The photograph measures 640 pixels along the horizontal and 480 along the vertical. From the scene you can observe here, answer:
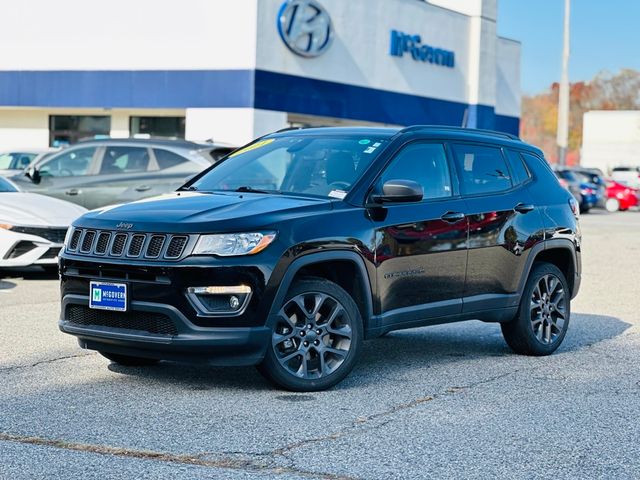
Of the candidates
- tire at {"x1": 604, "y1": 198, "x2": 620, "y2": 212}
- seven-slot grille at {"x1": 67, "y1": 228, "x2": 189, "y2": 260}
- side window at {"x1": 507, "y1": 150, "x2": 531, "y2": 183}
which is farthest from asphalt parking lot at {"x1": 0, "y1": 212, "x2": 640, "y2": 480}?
tire at {"x1": 604, "y1": 198, "x2": 620, "y2": 212}

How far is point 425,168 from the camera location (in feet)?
26.8

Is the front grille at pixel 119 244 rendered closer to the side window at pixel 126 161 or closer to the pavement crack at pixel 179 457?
the pavement crack at pixel 179 457

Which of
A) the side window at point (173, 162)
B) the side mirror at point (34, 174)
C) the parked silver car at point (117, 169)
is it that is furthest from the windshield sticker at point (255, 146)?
the side mirror at point (34, 174)

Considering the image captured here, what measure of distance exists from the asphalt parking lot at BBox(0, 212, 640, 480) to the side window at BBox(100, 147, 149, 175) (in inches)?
274

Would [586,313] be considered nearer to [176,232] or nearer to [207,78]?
[176,232]

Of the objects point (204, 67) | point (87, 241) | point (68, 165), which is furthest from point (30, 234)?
point (204, 67)

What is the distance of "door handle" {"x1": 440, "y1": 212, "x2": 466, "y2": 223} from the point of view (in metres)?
8.01

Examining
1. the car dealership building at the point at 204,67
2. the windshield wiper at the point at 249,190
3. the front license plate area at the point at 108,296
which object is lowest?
the front license plate area at the point at 108,296

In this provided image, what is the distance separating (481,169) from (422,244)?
1.16 meters

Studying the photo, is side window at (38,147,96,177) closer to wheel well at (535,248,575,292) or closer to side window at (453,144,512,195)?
wheel well at (535,248,575,292)

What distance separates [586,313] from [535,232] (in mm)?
3174

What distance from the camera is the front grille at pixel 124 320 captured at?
22.4 ft

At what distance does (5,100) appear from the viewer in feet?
122

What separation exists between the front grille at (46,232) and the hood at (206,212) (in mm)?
5721
